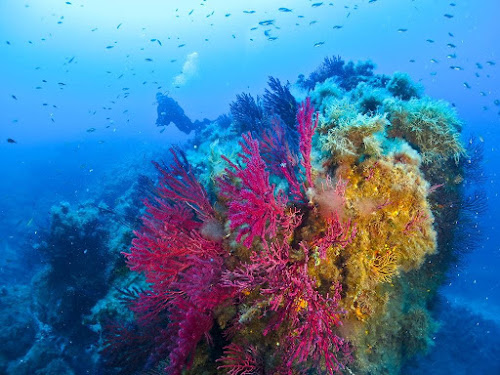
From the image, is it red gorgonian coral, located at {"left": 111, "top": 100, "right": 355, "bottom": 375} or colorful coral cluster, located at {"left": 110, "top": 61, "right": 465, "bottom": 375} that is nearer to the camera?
red gorgonian coral, located at {"left": 111, "top": 100, "right": 355, "bottom": 375}

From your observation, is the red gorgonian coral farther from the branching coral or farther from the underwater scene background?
the branching coral

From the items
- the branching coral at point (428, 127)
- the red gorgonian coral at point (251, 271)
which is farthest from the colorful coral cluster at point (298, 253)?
the branching coral at point (428, 127)

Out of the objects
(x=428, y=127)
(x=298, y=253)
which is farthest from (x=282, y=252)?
(x=428, y=127)

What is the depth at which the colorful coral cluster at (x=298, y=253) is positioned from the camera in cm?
292

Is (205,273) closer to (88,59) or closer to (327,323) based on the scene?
(327,323)

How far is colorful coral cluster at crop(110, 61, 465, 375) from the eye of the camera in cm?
292

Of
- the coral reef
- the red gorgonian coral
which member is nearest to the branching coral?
the coral reef

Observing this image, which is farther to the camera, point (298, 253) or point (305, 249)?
point (298, 253)

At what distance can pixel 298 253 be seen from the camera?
310 cm

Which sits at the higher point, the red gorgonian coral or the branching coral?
the branching coral

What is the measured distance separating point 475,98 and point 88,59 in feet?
589

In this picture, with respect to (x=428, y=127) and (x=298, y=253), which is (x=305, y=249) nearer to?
(x=298, y=253)

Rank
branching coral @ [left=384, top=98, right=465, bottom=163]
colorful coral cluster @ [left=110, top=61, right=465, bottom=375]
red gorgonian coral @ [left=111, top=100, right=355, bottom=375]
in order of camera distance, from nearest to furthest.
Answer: red gorgonian coral @ [left=111, top=100, right=355, bottom=375], colorful coral cluster @ [left=110, top=61, right=465, bottom=375], branching coral @ [left=384, top=98, right=465, bottom=163]

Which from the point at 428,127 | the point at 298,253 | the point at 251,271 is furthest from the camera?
the point at 428,127
